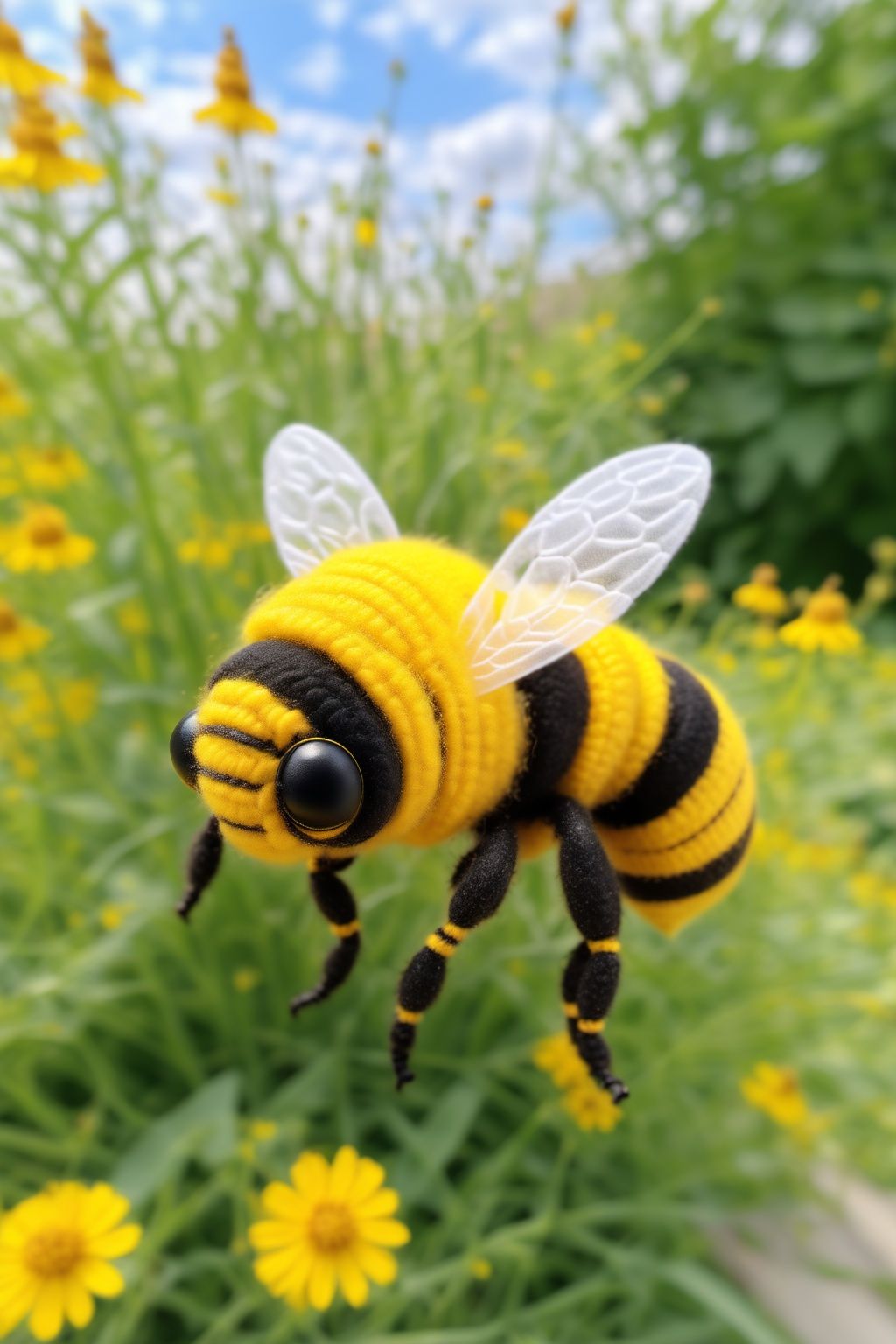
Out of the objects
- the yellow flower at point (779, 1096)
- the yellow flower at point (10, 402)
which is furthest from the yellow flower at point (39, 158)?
the yellow flower at point (779, 1096)

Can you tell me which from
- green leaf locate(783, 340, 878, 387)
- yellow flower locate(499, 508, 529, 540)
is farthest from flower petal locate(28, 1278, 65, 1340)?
green leaf locate(783, 340, 878, 387)

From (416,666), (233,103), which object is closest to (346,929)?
(416,666)

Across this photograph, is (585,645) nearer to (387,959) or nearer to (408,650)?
(408,650)

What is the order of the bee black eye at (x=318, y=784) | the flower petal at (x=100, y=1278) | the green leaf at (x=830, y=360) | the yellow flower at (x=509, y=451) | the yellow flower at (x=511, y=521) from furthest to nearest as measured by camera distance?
the green leaf at (x=830, y=360) < the yellow flower at (x=509, y=451) < the yellow flower at (x=511, y=521) < the flower petal at (x=100, y=1278) < the bee black eye at (x=318, y=784)

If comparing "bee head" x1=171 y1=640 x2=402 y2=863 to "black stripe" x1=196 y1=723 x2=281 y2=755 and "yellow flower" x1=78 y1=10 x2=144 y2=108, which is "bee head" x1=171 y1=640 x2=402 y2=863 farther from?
"yellow flower" x1=78 y1=10 x2=144 y2=108

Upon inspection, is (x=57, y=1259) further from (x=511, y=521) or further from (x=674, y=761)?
(x=511, y=521)

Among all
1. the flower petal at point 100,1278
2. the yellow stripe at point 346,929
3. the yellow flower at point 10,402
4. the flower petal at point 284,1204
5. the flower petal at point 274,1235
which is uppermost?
the yellow flower at point 10,402

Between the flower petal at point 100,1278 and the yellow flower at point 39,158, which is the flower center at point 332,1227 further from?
the yellow flower at point 39,158

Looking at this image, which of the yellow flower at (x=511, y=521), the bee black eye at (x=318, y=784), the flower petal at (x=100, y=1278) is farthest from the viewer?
the yellow flower at (x=511, y=521)
